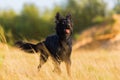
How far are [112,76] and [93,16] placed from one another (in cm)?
5075

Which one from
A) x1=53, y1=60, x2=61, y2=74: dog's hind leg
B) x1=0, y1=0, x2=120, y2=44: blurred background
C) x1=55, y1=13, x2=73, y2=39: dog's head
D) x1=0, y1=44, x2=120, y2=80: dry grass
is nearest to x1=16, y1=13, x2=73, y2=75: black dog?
x1=55, y1=13, x2=73, y2=39: dog's head

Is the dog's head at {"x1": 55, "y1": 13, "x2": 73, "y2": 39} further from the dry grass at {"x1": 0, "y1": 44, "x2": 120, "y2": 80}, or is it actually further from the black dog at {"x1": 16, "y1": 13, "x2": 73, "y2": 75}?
the dry grass at {"x1": 0, "y1": 44, "x2": 120, "y2": 80}

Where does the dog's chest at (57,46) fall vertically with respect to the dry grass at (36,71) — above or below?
below

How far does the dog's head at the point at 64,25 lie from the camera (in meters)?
9.48

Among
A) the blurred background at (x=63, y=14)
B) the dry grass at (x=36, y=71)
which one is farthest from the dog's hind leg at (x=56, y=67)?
the blurred background at (x=63, y=14)

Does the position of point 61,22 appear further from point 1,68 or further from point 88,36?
point 88,36

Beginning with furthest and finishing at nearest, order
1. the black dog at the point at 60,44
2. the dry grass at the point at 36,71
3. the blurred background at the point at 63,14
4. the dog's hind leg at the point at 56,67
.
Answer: the blurred background at the point at 63,14, the black dog at the point at 60,44, the dog's hind leg at the point at 56,67, the dry grass at the point at 36,71

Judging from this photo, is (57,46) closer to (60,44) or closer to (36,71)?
(60,44)

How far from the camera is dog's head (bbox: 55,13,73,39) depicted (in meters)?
9.48

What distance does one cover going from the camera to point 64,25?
9.52 metres

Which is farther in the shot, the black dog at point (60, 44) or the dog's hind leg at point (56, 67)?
the black dog at point (60, 44)

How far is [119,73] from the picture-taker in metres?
7.52

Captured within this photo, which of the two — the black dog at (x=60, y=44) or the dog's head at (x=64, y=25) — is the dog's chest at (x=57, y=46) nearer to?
the black dog at (x=60, y=44)

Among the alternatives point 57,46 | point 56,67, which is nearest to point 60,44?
point 57,46
